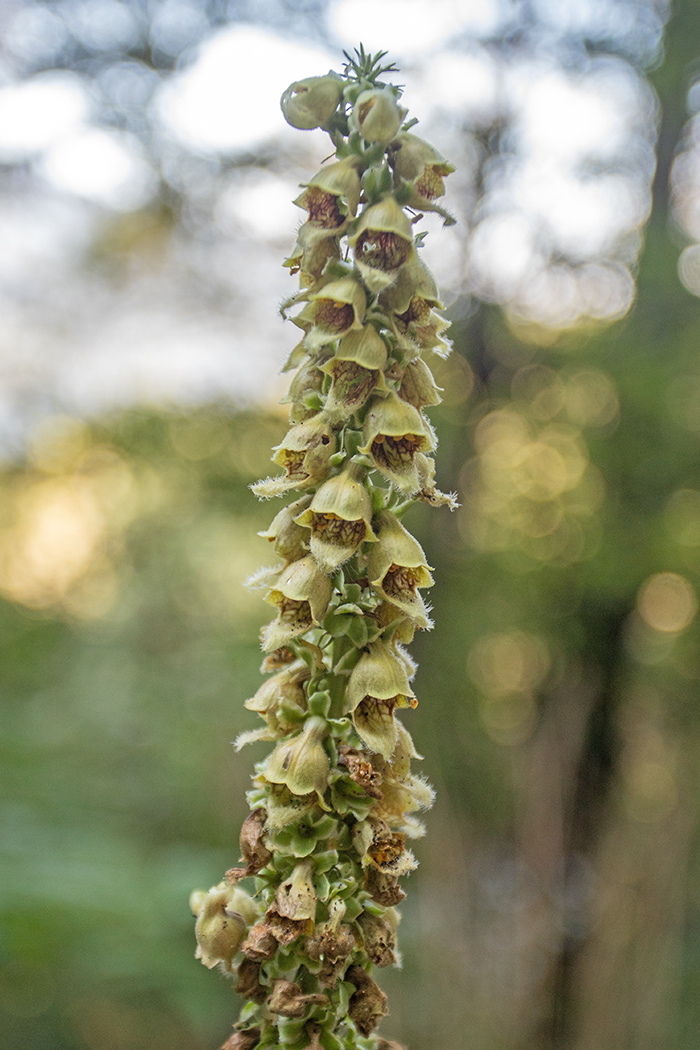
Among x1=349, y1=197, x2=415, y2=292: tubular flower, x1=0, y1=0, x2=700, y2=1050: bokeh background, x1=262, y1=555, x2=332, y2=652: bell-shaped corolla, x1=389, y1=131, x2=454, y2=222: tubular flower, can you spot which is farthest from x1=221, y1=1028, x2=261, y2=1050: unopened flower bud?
x1=0, y1=0, x2=700, y2=1050: bokeh background

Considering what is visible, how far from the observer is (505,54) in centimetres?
597

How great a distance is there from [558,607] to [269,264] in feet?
12.9

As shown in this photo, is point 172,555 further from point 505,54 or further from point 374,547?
point 374,547

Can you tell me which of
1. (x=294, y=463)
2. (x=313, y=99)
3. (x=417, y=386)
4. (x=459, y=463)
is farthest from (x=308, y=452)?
(x=459, y=463)

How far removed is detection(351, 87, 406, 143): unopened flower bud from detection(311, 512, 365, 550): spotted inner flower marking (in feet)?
1.46

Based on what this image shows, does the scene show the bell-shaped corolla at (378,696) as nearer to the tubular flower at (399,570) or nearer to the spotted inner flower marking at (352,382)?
the tubular flower at (399,570)

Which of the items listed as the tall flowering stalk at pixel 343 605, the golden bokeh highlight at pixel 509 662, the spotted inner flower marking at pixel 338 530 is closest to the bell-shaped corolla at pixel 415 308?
the tall flowering stalk at pixel 343 605

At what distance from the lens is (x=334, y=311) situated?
0.92m

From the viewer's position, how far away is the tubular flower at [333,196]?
2.91 feet

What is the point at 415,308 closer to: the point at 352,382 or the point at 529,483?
the point at 352,382

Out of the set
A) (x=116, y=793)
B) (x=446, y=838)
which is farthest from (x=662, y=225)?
(x=116, y=793)

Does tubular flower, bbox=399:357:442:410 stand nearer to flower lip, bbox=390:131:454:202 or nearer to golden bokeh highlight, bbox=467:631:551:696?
flower lip, bbox=390:131:454:202

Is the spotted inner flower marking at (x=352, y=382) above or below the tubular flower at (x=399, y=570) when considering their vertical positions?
above

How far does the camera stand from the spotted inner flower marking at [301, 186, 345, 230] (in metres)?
0.92
